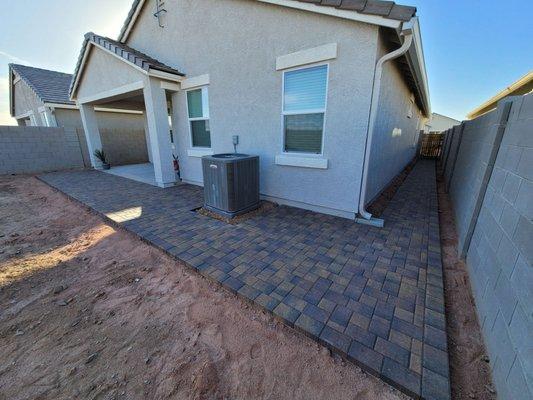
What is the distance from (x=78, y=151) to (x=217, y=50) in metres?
9.40

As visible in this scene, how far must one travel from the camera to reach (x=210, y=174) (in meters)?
4.64

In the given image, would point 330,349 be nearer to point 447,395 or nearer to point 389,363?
point 389,363

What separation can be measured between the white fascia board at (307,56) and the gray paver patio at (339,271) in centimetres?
288

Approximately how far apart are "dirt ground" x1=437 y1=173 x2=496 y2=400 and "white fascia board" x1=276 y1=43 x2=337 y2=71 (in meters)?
3.77

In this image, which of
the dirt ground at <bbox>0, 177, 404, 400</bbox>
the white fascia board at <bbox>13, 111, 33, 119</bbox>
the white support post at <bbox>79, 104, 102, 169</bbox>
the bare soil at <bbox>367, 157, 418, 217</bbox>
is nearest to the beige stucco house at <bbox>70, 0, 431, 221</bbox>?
the bare soil at <bbox>367, 157, 418, 217</bbox>

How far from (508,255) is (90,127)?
13.0 meters

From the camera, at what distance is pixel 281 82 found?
15.1 feet

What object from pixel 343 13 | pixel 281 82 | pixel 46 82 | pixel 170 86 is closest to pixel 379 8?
pixel 343 13

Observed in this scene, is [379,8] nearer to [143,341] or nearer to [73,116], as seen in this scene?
[143,341]

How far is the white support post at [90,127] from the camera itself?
958 centimetres

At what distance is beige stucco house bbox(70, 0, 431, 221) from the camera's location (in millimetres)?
3828

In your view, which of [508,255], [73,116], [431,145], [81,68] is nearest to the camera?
[508,255]

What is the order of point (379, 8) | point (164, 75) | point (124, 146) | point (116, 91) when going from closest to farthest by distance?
point (379, 8), point (164, 75), point (116, 91), point (124, 146)

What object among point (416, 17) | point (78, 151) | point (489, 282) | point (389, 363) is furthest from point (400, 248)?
point (78, 151)
